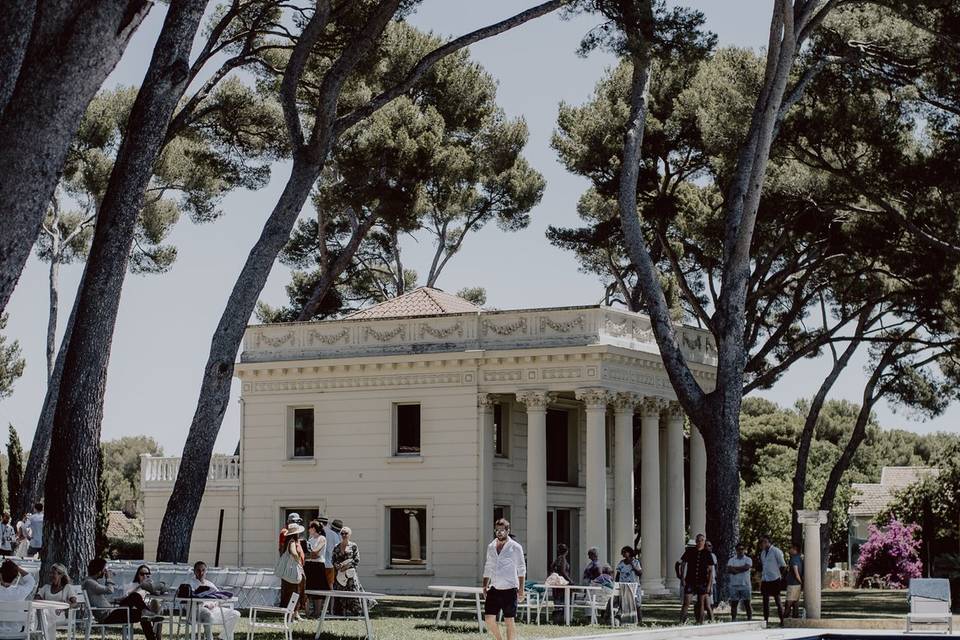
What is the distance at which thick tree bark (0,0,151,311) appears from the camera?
1162cm

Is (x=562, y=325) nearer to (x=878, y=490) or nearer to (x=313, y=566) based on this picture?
(x=313, y=566)

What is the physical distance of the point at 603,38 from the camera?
26.2 meters

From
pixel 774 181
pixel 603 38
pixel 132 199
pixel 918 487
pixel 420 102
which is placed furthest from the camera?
pixel 918 487

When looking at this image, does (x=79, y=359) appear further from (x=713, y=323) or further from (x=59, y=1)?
(x=713, y=323)

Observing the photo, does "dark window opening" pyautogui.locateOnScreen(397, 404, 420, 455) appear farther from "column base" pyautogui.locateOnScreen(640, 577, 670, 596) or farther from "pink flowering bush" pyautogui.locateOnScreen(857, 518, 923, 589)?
"pink flowering bush" pyautogui.locateOnScreen(857, 518, 923, 589)

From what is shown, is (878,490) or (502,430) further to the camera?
(878,490)

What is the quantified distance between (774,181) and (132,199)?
1867 cm

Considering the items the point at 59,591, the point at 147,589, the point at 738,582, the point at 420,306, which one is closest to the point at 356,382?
the point at 420,306

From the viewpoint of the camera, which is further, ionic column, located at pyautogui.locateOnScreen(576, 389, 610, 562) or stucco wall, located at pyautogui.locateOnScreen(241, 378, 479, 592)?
stucco wall, located at pyautogui.locateOnScreen(241, 378, 479, 592)

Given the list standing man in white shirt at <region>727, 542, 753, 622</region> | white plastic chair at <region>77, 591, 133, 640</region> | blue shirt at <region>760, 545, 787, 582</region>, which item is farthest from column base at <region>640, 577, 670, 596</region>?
white plastic chair at <region>77, 591, 133, 640</region>

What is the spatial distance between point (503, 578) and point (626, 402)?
19954 mm

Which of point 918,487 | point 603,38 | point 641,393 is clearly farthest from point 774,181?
point 918,487

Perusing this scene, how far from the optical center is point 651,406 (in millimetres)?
37031

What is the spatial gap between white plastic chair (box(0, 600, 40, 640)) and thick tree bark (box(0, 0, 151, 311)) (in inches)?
122
